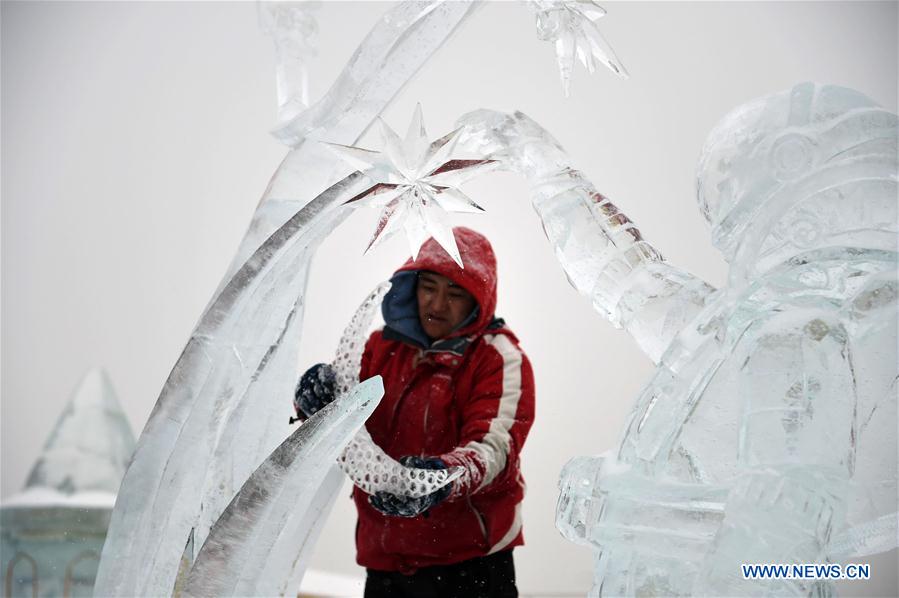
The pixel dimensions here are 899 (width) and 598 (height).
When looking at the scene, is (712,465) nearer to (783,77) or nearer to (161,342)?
(783,77)

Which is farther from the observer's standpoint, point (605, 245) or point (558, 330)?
point (558, 330)

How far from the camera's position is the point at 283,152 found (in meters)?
3.29

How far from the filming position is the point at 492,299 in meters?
1.40

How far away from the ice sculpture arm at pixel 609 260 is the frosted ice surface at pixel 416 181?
80 mm

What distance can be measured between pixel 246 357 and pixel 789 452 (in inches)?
24.9

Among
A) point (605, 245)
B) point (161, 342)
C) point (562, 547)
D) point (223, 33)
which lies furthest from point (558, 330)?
point (605, 245)

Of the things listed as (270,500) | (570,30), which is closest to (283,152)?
(570,30)

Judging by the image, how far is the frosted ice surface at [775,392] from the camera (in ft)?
2.39

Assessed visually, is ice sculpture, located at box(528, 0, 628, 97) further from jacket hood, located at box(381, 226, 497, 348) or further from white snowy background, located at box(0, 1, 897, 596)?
white snowy background, located at box(0, 1, 897, 596)

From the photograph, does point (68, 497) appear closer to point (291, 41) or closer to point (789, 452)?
point (291, 41)

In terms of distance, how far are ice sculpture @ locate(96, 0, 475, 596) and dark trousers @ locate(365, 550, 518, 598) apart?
0.26 meters

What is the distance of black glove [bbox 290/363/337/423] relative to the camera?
1236 millimetres

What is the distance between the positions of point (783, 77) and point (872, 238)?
7.63 feet

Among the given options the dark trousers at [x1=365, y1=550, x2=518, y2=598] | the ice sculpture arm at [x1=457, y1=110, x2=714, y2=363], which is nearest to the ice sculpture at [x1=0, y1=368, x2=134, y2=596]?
the dark trousers at [x1=365, y1=550, x2=518, y2=598]
